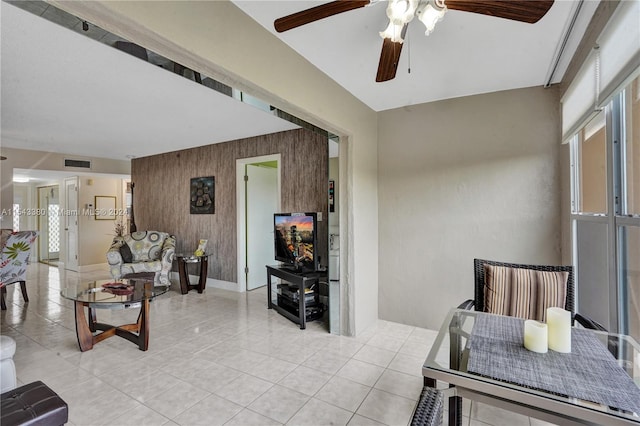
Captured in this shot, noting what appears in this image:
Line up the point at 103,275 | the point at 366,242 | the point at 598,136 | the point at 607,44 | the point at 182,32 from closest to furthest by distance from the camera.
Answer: the point at 182,32
the point at 607,44
the point at 598,136
the point at 366,242
the point at 103,275

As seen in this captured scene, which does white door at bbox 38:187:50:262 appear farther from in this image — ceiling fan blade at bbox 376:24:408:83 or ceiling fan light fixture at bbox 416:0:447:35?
ceiling fan light fixture at bbox 416:0:447:35

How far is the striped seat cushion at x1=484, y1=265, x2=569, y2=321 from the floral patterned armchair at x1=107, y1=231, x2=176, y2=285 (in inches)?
180

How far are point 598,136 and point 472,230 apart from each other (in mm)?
1338

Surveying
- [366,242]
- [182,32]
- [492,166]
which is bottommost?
[366,242]

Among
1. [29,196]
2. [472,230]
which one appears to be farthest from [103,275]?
[472,230]

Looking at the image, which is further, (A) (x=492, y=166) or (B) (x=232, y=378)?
(A) (x=492, y=166)

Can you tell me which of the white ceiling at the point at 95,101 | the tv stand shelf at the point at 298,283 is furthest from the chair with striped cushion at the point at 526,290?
the white ceiling at the point at 95,101

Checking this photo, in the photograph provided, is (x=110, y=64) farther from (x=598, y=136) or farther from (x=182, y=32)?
(x=598, y=136)

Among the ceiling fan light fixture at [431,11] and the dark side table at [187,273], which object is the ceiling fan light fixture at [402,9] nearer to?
the ceiling fan light fixture at [431,11]

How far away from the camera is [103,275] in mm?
6301

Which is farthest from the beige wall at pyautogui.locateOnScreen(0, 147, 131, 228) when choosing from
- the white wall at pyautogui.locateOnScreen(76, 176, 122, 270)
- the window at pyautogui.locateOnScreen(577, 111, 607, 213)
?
the window at pyautogui.locateOnScreen(577, 111, 607, 213)

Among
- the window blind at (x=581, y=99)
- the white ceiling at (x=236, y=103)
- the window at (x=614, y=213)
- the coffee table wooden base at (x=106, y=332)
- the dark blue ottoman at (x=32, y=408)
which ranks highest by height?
the white ceiling at (x=236, y=103)

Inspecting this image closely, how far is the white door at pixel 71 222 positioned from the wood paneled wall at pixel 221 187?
4.53 feet

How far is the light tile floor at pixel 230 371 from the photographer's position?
1957 mm
